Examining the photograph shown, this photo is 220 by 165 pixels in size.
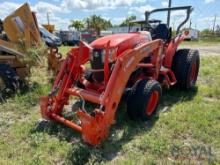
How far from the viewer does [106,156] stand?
3650 mm

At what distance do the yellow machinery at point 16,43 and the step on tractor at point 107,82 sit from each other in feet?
6.49

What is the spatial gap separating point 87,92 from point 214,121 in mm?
2101

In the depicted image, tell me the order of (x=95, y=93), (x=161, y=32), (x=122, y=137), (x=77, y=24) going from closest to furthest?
(x=122, y=137) < (x=95, y=93) < (x=161, y=32) < (x=77, y=24)

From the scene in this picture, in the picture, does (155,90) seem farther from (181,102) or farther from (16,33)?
(16,33)

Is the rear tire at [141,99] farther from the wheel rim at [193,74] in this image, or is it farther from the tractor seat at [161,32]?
the wheel rim at [193,74]

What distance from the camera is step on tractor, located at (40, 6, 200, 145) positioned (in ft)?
12.3

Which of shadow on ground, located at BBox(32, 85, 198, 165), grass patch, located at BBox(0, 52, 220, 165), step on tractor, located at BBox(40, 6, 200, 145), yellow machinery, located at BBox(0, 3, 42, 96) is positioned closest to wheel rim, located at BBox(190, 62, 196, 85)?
grass patch, located at BBox(0, 52, 220, 165)

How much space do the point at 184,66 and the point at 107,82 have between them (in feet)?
7.47

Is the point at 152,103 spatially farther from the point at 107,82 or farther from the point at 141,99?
the point at 107,82

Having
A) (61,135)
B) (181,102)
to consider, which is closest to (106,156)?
(61,135)

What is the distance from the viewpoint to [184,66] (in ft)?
19.5

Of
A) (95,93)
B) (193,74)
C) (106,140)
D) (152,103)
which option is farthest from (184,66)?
(106,140)

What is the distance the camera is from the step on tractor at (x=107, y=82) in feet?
12.3

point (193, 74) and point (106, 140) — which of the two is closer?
point (106, 140)
